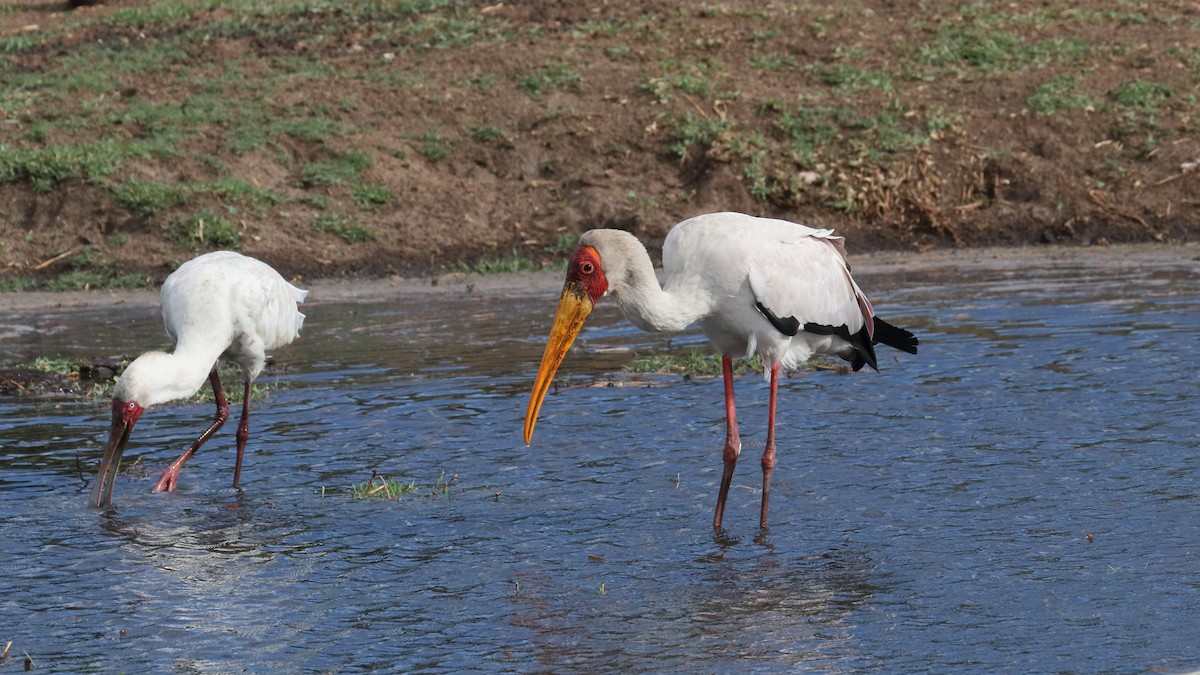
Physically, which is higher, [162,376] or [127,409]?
[162,376]

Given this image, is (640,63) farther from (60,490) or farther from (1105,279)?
(60,490)

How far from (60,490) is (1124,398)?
5.38 meters

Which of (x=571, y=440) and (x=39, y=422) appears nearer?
(x=571, y=440)

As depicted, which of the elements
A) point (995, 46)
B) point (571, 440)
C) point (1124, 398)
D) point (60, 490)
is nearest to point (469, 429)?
point (571, 440)

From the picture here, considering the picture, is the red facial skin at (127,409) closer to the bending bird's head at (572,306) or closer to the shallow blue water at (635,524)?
the shallow blue water at (635,524)

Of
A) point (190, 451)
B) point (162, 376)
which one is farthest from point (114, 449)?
point (190, 451)

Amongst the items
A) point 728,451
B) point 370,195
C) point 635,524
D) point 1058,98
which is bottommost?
point 635,524

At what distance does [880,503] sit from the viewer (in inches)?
257

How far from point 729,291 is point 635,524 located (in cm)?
101

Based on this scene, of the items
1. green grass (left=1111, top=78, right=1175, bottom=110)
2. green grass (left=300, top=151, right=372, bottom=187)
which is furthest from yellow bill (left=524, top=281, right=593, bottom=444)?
green grass (left=1111, top=78, right=1175, bottom=110)

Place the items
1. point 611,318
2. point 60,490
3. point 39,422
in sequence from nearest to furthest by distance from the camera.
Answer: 1. point 60,490
2. point 39,422
3. point 611,318

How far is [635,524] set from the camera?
6.34 m

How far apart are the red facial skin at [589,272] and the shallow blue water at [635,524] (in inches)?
38.2

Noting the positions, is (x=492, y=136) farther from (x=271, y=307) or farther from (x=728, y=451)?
(x=728, y=451)
